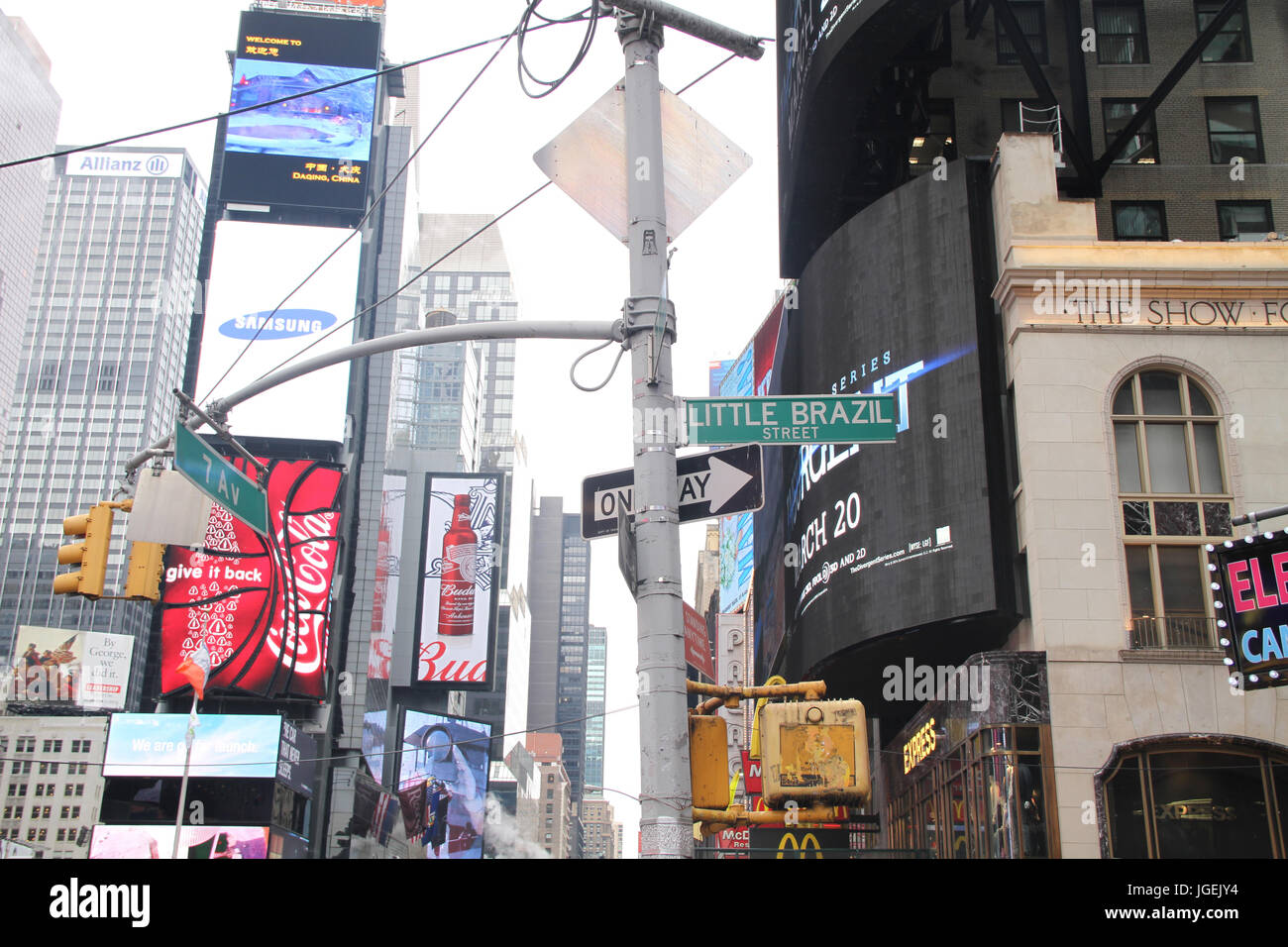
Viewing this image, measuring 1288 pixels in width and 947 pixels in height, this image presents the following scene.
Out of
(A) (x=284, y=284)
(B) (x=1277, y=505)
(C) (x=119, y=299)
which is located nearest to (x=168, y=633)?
(A) (x=284, y=284)

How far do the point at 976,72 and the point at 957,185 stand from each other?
7.97 metres

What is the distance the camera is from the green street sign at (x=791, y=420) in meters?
8.59

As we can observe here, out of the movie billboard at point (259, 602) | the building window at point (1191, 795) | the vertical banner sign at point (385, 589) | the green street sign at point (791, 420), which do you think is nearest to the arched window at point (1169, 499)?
the building window at point (1191, 795)

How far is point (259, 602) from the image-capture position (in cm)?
7394

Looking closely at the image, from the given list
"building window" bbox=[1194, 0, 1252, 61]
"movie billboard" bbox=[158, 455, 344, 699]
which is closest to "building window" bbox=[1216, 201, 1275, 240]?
"building window" bbox=[1194, 0, 1252, 61]

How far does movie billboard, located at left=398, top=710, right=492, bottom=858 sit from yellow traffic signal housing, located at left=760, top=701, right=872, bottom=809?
303 ft

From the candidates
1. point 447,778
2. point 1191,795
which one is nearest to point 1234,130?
point 1191,795

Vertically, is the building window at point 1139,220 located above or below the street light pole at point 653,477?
above

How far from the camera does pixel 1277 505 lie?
25156 mm

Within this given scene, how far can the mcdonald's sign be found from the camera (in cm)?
2094

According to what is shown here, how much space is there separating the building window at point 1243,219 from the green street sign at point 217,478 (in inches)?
1124

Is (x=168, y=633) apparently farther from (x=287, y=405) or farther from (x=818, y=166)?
(x=818, y=166)

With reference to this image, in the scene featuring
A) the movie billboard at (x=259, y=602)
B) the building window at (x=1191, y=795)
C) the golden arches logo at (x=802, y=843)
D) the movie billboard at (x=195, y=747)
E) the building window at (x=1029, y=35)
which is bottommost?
the golden arches logo at (x=802, y=843)

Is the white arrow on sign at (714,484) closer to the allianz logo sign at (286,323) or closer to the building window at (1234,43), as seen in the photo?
the building window at (1234,43)
